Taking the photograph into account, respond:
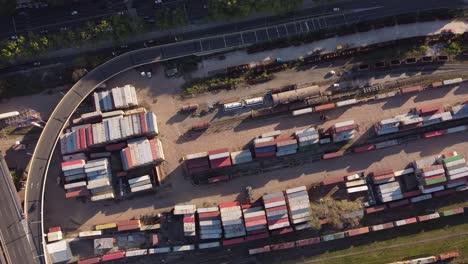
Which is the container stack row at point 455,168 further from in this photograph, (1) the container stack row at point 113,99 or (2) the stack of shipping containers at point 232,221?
(1) the container stack row at point 113,99

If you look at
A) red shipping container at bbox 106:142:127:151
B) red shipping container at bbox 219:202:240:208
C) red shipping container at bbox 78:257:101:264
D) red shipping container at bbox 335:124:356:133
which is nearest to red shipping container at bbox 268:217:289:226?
red shipping container at bbox 219:202:240:208

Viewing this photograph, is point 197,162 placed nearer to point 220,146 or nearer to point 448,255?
point 220,146

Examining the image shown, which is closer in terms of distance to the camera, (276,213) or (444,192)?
(276,213)

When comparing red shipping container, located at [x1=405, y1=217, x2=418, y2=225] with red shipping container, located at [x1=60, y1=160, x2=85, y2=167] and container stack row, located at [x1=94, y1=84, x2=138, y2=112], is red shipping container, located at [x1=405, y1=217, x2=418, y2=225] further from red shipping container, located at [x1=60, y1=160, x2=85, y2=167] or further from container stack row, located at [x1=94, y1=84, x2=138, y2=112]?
red shipping container, located at [x1=60, y1=160, x2=85, y2=167]

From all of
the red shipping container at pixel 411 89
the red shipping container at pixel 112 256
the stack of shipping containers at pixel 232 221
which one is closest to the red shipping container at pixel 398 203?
the red shipping container at pixel 411 89

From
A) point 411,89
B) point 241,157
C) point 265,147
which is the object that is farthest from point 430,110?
point 241,157

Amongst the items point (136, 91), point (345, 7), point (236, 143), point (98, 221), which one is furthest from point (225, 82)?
point (98, 221)
